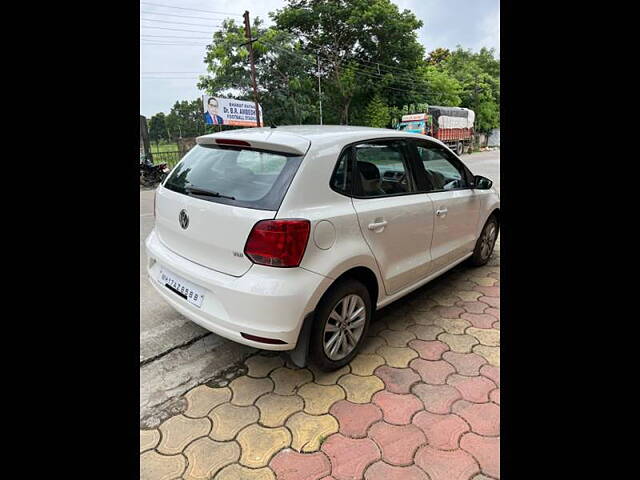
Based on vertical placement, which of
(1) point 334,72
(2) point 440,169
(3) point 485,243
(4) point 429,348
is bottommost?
(4) point 429,348

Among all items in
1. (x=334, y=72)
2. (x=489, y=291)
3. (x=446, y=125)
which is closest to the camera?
(x=489, y=291)

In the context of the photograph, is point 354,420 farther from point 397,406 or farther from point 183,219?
point 183,219

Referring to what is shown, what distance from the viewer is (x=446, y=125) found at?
2684 centimetres

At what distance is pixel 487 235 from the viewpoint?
415cm

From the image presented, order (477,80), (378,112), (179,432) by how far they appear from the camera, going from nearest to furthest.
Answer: (179,432), (378,112), (477,80)

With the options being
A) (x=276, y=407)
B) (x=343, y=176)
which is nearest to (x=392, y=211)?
(x=343, y=176)

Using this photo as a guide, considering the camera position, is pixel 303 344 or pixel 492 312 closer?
pixel 303 344

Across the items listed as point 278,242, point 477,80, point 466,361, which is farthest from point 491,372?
point 477,80

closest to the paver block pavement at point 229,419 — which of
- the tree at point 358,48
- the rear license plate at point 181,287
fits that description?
the rear license plate at point 181,287

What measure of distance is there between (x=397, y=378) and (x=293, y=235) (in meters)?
1.12

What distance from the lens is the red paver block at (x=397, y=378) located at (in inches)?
92.0

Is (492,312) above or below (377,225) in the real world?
below

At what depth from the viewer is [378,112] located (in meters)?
30.6
